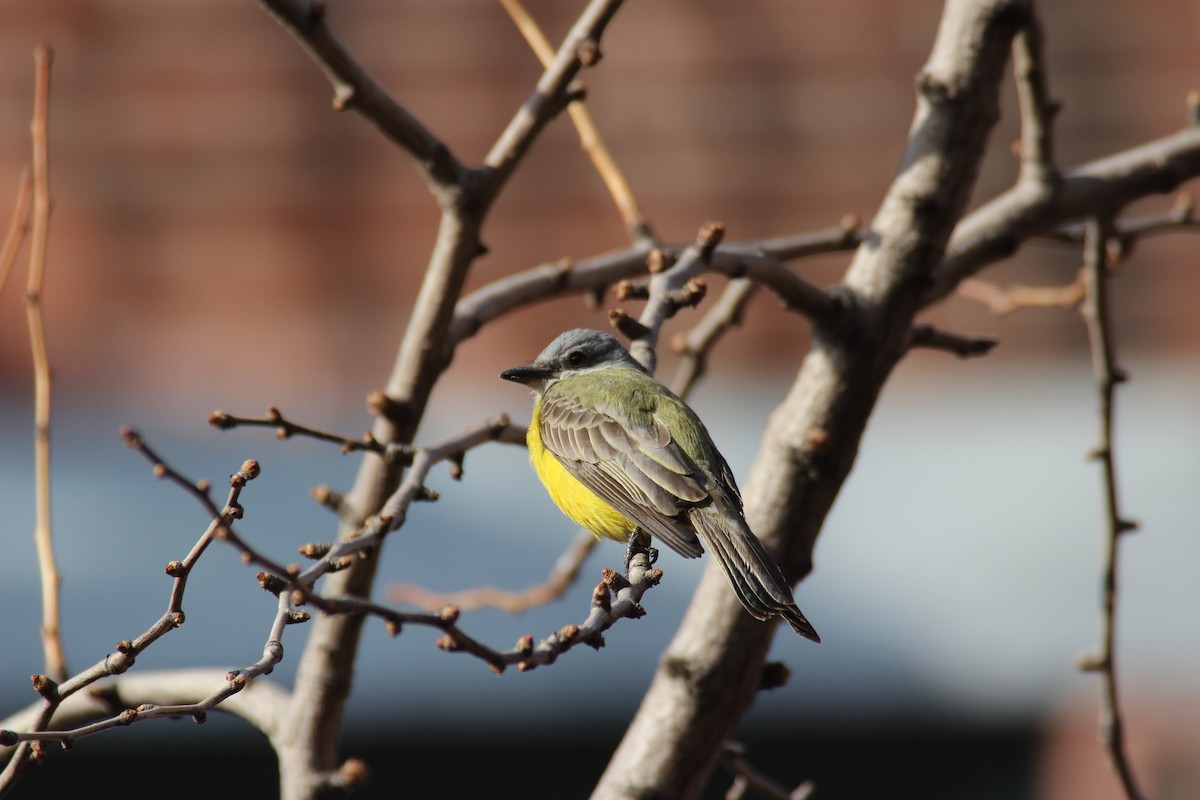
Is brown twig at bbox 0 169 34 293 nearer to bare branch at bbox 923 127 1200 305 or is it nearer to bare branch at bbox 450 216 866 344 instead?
bare branch at bbox 450 216 866 344

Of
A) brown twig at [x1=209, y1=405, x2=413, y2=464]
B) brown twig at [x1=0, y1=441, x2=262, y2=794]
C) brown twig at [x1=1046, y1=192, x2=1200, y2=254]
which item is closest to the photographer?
brown twig at [x1=0, y1=441, x2=262, y2=794]

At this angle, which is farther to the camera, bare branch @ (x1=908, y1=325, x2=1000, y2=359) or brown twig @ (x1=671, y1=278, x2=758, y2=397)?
brown twig @ (x1=671, y1=278, x2=758, y2=397)

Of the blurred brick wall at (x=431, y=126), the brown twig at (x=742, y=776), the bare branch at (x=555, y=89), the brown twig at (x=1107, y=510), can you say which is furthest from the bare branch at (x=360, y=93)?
the blurred brick wall at (x=431, y=126)

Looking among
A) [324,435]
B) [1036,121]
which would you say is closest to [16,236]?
[324,435]

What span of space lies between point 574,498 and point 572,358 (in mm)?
503

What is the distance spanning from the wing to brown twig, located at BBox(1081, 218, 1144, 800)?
3.51ft

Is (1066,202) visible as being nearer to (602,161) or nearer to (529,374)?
(602,161)

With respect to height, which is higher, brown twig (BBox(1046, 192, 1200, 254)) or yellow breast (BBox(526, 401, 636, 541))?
brown twig (BBox(1046, 192, 1200, 254))

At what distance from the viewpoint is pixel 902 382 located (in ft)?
27.9

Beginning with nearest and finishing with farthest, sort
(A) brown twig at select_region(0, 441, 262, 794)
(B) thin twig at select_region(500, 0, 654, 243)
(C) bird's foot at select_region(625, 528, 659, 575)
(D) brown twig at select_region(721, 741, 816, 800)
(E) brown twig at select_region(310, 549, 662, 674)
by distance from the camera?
1. (E) brown twig at select_region(310, 549, 662, 674)
2. (A) brown twig at select_region(0, 441, 262, 794)
3. (C) bird's foot at select_region(625, 528, 659, 575)
4. (D) brown twig at select_region(721, 741, 816, 800)
5. (B) thin twig at select_region(500, 0, 654, 243)

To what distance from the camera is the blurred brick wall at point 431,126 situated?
8.35 m

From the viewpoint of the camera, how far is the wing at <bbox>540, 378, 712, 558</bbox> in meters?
3.28

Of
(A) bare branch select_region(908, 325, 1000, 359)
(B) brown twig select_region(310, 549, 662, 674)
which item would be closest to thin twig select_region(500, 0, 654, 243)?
(A) bare branch select_region(908, 325, 1000, 359)

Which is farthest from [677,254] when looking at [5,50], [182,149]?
[5,50]
